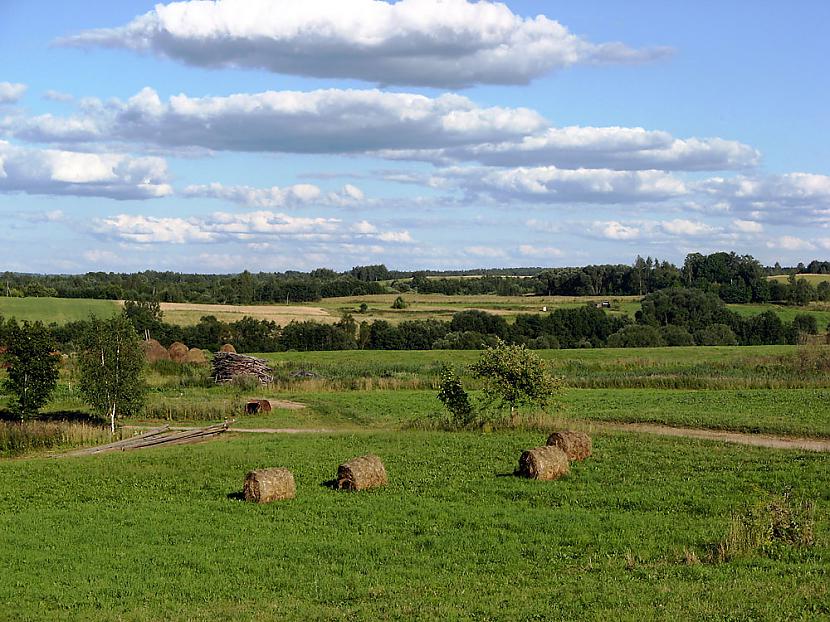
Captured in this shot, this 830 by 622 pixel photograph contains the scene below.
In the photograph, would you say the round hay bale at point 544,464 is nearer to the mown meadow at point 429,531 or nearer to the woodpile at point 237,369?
the mown meadow at point 429,531

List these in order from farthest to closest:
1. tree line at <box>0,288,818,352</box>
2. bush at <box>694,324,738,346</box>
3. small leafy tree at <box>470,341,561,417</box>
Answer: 1. bush at <box>694,324,738,346</box>
2. tree line at <box>0,288,818,352</box>
3. small leafy tree at <box>470,341,561,417</box>

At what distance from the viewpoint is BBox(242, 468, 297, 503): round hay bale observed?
20359 millimetres

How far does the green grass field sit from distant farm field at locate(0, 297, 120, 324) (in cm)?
7870

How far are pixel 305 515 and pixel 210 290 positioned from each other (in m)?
148

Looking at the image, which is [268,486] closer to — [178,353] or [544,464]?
[544,464]

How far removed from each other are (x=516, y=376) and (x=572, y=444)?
30.8 feet

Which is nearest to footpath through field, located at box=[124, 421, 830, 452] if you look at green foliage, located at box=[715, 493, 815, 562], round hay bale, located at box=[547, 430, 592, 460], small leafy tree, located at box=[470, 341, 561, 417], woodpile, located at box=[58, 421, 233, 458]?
woodpile, located at box=[58, 421, 233, 458]

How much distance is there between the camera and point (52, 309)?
104312 mm

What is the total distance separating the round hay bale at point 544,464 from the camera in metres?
22.0

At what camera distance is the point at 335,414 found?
42344 millimetres

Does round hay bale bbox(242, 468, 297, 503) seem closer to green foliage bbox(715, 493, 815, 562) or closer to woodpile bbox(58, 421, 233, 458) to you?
green foliage bbox(715, 493, 815, 562)

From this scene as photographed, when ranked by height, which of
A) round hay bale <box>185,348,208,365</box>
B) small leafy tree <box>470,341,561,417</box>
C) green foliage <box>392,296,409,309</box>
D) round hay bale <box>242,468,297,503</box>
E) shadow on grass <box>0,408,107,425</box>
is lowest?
shadow on grass <box>0,408,107,425</box>

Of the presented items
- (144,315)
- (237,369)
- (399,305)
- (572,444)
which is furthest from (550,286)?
(572,444)

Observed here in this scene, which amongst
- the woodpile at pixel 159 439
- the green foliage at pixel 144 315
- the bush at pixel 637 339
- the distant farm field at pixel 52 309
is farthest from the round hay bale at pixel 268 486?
the distant farm field at pixel 52 309
